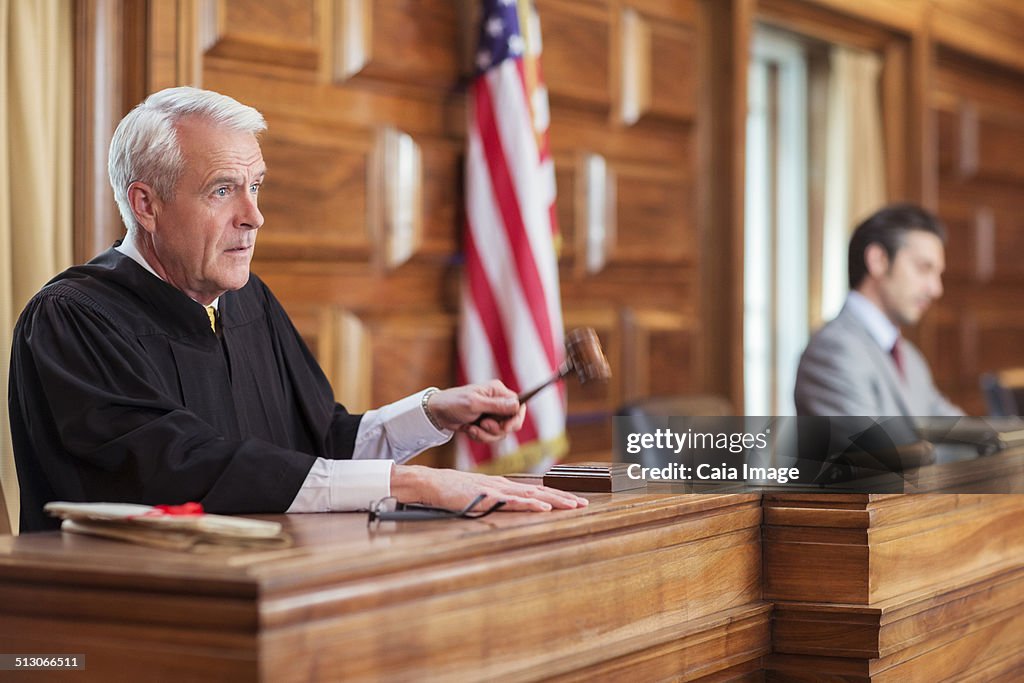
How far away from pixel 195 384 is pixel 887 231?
106 inches

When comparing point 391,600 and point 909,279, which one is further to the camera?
point 909,279

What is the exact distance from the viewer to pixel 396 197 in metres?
4.40

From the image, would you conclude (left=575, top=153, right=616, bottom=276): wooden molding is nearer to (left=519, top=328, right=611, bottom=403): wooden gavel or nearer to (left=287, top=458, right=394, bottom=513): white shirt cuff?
(left=519, top=328, right=611, bottom=403): wooden gavel

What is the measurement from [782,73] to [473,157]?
3.39 metres

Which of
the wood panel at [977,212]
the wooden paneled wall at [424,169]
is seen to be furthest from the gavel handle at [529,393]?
the wood panel at [977,212]

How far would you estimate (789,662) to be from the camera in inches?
90.5

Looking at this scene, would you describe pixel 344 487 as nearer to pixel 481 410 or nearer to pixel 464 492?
pixel 464 492

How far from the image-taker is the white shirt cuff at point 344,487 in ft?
6.81

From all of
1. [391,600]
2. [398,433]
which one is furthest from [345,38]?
[391,600]

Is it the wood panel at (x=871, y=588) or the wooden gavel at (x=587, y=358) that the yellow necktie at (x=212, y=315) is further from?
the wood panel at (x=871, y=588)

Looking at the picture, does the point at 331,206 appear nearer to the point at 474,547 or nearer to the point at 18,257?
the point at 18,257

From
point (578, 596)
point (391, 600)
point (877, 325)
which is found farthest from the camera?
point (877, 325)

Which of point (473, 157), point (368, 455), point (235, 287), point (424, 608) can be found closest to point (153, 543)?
point (424, 608)

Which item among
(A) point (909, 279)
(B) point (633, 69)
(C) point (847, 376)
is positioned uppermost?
(B) point (633, 69)
